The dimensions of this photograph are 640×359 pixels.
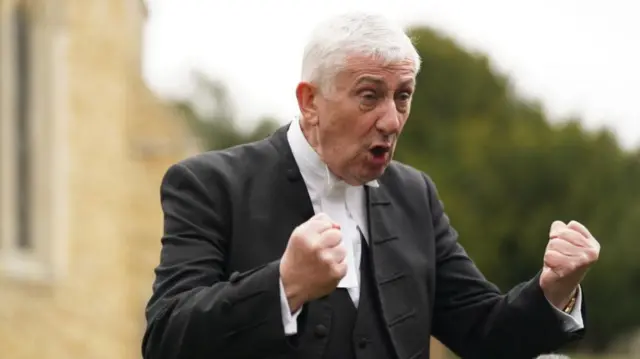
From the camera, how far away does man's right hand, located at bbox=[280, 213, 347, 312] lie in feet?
11.1

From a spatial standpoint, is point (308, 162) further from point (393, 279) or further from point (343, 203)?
point (393, 279)

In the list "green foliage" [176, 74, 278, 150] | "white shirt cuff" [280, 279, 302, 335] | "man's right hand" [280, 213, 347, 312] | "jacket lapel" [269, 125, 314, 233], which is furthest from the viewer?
"green foliage" [176, 74, 278, 150]

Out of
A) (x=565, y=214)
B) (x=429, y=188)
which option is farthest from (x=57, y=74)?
(x=565, y=214)

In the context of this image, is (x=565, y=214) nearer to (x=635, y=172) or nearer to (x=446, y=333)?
(x=635, y=172)

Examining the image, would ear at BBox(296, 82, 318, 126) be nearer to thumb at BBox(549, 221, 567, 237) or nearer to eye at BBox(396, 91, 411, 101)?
eye at BBox(396, 91, 411, 101)

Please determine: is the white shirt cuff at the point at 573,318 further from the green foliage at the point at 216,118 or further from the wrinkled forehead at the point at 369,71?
the green foliage at the point at 216,118

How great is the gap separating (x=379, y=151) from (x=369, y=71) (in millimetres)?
170

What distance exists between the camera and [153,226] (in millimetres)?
29594

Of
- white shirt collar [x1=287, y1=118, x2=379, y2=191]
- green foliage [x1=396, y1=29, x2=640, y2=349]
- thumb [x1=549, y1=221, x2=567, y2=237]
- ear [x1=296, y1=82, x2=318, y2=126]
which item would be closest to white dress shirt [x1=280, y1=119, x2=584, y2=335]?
white shirt collar [x1=287, y1=118, x2=379, y2=191]

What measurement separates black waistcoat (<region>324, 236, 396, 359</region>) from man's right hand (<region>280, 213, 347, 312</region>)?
14.3 inches

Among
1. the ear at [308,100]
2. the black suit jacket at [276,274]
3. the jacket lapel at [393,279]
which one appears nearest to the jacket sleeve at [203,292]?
the black suit jacket at [276,274]

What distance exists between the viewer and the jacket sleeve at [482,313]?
156 inches

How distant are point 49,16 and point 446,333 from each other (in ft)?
65.1

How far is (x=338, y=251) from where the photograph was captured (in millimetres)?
3404
